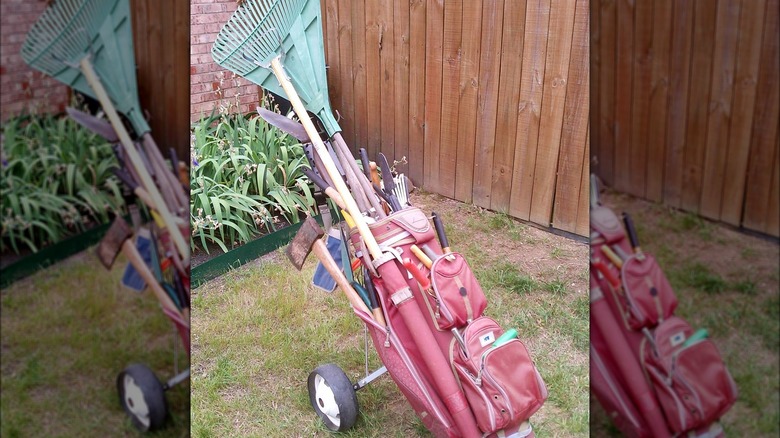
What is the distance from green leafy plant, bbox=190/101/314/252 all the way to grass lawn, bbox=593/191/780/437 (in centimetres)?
230

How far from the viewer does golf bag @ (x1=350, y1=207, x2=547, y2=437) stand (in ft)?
5.58

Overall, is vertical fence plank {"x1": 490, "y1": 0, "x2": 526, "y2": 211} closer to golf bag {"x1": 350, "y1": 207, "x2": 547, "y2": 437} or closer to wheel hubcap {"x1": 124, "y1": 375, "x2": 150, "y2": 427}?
golf bag {"x1": 350, "y1": 207, "x2": 547, "y2": 437}

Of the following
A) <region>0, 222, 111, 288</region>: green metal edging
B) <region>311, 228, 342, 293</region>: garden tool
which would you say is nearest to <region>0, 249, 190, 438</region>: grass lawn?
<region>0, 222, 111, 288</region>: green metal edging

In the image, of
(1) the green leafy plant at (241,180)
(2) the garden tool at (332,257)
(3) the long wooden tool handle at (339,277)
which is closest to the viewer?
(3) the long wooden tool handle at (339,277)

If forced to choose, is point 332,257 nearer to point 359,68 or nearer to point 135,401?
point 359,68

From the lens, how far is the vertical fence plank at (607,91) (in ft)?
1.25

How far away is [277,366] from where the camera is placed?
7.95 feet

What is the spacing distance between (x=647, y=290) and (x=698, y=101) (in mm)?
100

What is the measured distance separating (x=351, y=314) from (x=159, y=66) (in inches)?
86.0

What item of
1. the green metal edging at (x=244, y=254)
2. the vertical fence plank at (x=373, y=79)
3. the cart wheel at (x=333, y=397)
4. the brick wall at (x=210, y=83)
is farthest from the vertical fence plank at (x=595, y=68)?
the green metal edging at (x=244, y=254)

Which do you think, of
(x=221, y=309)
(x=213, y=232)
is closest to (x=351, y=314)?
(x=221, y=309)

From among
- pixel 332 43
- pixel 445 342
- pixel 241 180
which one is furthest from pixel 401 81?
pixel 445 342

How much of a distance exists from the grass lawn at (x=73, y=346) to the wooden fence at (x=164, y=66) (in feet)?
0.27

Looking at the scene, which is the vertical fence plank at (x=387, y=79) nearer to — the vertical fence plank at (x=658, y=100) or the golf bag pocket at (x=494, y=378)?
the golf bag pocket at (x=494, y=378)
